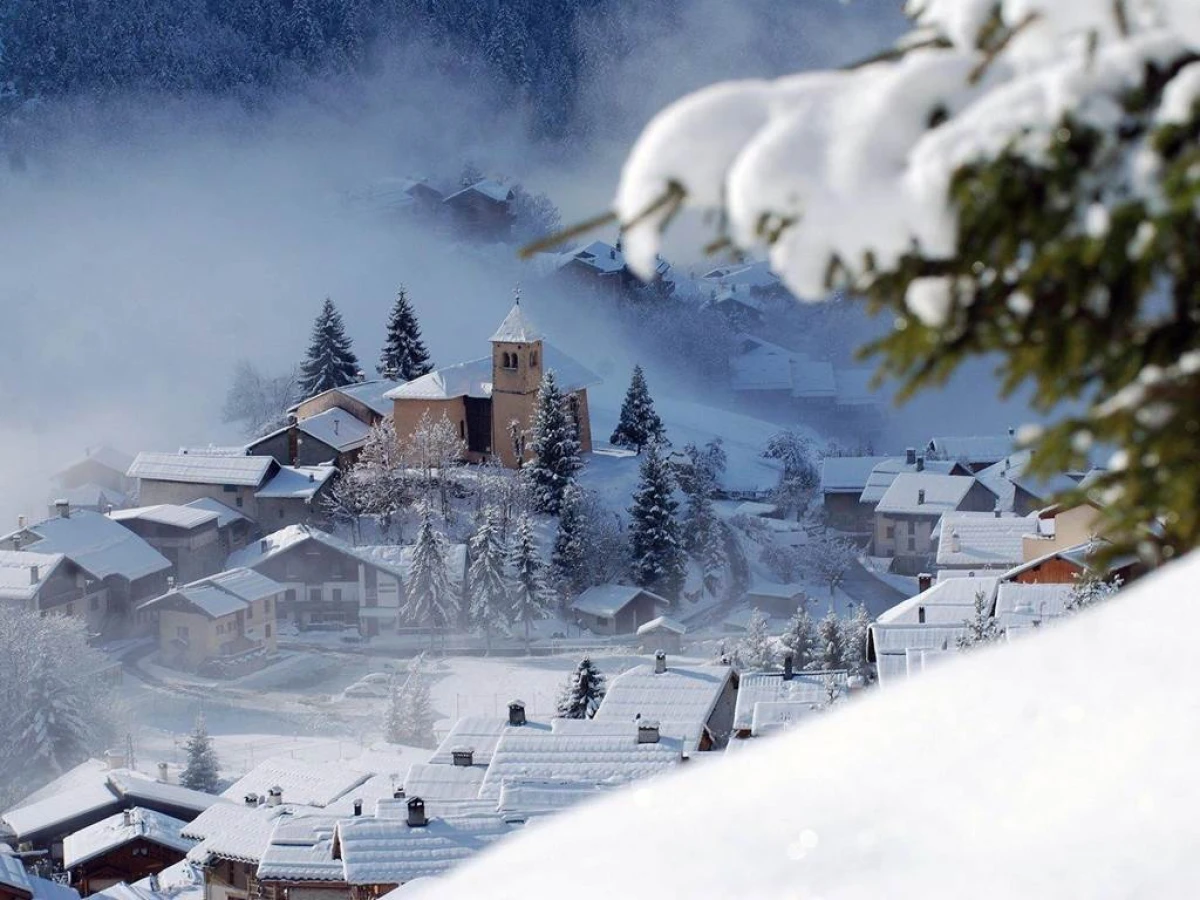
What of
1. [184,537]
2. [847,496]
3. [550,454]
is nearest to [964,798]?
[550,454]

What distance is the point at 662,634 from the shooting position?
104ft

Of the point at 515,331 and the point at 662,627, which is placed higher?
the point at 515,331

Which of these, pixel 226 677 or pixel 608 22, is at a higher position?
pixel 608 22

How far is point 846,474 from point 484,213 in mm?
32192

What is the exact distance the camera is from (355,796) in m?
19.6

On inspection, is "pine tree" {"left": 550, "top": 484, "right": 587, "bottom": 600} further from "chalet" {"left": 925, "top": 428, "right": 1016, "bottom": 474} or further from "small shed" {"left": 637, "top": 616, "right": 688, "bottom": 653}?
"chalet" {"left": 925, "top": 428, "right": 1016, "bottom": 474}

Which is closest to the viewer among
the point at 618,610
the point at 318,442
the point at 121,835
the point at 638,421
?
the point at 121,835

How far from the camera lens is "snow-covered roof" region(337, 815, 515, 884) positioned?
1342 cm

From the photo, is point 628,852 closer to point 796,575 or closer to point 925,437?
point 796,575

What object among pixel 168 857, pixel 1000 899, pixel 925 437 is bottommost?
pixel 168 857

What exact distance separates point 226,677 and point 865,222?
29.3 m

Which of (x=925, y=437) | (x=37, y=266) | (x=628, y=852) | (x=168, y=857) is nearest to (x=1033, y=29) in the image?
(x=628, y=852)

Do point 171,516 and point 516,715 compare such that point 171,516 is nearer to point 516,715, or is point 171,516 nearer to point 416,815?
point 516,715

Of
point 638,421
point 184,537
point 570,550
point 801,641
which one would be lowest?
point 801,641
